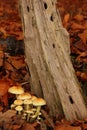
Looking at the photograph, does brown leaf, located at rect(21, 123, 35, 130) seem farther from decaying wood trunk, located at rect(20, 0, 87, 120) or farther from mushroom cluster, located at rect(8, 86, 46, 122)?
decaying wood trunk, located at rect(20, 0, 87, 120)

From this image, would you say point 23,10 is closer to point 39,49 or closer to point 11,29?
point 39,49

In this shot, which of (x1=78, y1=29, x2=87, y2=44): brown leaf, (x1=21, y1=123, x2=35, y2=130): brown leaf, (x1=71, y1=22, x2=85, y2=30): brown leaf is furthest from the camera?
(x1=71, y1=22, x2=85, y2=30): brown leaf

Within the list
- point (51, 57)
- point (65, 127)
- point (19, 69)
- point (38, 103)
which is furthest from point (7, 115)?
point (19, 69)

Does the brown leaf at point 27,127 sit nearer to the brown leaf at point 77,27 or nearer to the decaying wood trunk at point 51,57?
the decaying wood trunk at point 51,57

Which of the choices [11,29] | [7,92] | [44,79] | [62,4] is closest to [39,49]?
[44,79]

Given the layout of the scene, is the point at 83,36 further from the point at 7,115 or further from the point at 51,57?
the point at 7,115

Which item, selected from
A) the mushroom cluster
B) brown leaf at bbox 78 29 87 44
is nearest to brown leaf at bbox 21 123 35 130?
the mushroom cluster

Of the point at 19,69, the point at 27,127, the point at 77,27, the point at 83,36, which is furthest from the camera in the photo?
the point at 77,27
